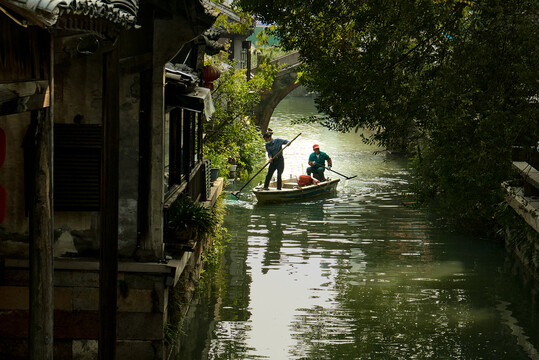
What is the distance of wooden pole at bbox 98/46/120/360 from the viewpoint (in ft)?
21.4

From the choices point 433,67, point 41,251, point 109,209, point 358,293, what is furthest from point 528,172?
point 41,251

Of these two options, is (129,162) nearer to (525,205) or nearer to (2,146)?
(2,146)

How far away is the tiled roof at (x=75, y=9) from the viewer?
4.26 metres

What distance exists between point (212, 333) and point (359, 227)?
9568 millimetres

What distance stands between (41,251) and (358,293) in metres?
8.75

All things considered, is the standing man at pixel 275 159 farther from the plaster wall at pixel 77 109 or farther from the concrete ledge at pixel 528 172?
the plaster wall at pixel 77 109

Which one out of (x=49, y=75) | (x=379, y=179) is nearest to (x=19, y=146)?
(x=49, y=75)

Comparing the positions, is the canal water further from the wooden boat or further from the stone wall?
the stone wall

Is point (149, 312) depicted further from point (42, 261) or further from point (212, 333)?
point (42, 261)

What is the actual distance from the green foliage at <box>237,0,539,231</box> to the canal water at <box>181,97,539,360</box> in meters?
1.85

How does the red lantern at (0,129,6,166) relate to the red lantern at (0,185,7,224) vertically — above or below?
above

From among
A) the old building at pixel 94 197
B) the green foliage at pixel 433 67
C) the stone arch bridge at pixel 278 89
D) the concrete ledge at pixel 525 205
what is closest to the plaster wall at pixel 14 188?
the old building at pixel 94 197

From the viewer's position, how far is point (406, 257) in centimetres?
1645

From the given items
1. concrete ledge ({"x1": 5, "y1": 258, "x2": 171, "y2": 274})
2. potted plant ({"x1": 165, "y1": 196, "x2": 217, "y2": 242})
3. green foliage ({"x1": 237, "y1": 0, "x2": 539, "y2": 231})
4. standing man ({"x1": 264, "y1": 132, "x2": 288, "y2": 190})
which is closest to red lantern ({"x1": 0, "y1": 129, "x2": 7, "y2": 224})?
concrete ledge ({"x1": 5, "y1": 258, "x2": 171, "y2": 274})
